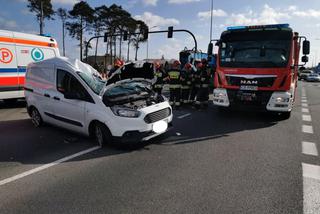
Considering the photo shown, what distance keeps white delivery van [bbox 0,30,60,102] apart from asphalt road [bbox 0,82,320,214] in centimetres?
314

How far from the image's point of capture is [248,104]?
25.6ft

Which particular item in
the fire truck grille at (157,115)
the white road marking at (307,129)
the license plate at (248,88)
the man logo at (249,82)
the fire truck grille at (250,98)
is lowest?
the white road marking at (307,129)

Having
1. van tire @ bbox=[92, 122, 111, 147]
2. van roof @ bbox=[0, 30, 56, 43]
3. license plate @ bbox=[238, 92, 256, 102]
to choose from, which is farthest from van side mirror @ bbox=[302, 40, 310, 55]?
van roof @ bbox=[0, 30, 56, 43]

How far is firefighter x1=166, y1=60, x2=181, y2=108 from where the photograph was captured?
9.84 metres

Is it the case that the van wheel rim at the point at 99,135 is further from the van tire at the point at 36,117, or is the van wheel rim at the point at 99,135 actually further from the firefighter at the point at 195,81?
the firefighter at the point at 195,81

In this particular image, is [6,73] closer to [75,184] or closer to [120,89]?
[120,89]

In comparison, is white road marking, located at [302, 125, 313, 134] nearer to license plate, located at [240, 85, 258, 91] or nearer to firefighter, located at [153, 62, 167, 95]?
license plate, located at [240, 85, 258, 91]

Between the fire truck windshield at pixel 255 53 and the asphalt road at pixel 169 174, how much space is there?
2127 mm

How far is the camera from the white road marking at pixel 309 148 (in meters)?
5.11

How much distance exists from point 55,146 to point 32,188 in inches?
75.5

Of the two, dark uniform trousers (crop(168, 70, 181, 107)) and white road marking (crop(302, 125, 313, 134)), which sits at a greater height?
dark uniform trousers (crop(168, 70, 181, 107))

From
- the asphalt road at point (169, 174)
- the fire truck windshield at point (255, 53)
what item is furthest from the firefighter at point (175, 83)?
the asphalt road at point (169, 174)

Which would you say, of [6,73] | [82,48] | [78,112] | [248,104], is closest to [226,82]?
[248,104]

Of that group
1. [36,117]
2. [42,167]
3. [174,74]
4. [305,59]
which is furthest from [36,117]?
[305,59]
